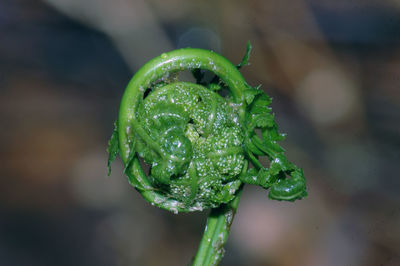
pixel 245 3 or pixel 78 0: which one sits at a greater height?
pixel 245 3

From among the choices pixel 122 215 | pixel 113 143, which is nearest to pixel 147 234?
pixel 122 215

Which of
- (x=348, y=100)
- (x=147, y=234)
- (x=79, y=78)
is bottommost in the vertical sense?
(x=147, y=234)

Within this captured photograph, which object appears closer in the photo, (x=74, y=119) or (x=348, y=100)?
(x=348, y=100)

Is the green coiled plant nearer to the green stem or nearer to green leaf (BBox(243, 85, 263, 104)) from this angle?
green leaf (BBox(243, 85, 263, 104))

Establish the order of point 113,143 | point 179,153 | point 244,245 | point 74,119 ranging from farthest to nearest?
point 74,119
point 244,245
point 113,143
point 179,153

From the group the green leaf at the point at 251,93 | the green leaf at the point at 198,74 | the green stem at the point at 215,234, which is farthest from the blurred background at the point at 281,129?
the green leaf at the point at 251,93

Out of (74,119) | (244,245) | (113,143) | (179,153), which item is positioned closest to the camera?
(179,153)

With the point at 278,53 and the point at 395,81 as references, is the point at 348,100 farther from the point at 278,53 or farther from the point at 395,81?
the point at 278,53

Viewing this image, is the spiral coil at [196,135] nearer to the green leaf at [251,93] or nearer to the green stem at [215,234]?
the green leaf at [251,93]
